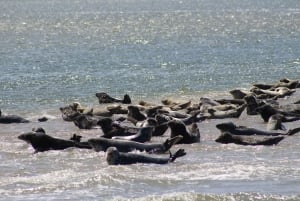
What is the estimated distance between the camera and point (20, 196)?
13641 mm

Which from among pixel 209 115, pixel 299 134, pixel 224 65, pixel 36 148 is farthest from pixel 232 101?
pixel 224 65

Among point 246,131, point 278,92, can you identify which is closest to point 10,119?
point 246,131

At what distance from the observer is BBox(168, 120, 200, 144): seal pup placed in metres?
17.9

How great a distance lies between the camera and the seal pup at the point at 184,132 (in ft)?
58.7

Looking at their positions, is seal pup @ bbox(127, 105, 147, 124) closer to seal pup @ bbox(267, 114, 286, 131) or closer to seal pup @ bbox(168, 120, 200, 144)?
seal pup @ bbox(168, 120, 200, 144)

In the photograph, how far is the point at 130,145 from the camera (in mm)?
16703

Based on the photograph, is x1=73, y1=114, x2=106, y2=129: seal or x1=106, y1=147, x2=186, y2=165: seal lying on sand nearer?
x1=106, y1=147, x2=186, y2=165: seal lying on sand

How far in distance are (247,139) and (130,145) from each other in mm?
2429

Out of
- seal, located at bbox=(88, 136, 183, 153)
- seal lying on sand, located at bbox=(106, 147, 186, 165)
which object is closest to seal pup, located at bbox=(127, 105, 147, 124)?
seal, located at bbox=(88, 136, 183, 153)

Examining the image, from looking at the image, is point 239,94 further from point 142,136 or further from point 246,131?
point 142,136

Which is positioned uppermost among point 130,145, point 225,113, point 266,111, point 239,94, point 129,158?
point 239,94

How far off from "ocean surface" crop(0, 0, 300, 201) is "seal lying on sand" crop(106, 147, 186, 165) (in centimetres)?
19

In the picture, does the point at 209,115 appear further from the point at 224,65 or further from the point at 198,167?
the point at 224,65

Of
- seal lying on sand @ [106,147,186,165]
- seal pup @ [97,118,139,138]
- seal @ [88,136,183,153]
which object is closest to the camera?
seal lying on sand @ [106,147,186,165]
